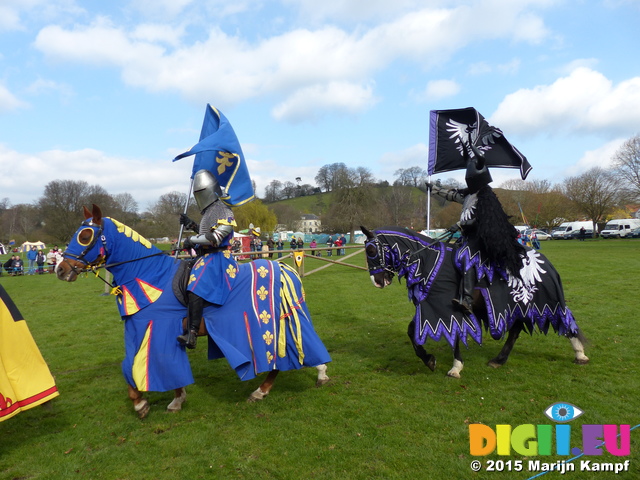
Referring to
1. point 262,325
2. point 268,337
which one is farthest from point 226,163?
point 268,337

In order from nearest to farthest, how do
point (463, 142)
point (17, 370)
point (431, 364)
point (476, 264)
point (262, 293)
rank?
point (17, 370)
point (262, 293)
point (476, 264)
point (431, 364)
point (463, 142)

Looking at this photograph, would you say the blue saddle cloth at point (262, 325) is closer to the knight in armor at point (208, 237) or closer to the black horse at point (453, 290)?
the knight in armor at point (208, 237)

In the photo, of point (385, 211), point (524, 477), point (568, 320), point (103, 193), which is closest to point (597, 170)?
point (385, 211)

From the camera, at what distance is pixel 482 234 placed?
5516 millimetres

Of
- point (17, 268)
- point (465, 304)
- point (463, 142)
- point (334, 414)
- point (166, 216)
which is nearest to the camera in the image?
point (334, 414)

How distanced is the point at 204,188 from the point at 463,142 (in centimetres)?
425

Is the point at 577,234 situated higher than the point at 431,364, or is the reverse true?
the point at 431,364

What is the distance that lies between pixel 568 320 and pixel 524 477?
3.20 metres

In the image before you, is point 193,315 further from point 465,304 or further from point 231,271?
point 465,304

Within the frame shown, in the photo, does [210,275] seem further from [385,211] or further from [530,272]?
[385,211]

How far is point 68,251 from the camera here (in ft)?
14.4

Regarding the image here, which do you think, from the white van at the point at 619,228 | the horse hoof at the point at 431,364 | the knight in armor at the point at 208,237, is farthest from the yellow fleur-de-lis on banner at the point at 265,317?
the white van at the point at 619,228

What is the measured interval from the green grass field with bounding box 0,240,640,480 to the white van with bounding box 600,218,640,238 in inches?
2030

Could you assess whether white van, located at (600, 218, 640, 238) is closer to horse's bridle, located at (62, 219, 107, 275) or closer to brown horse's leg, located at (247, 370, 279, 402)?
brown horse's leg, located at (247, 370, 279, 402)
